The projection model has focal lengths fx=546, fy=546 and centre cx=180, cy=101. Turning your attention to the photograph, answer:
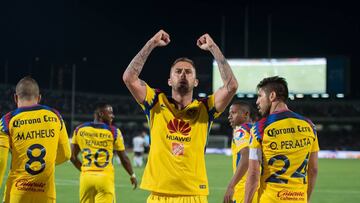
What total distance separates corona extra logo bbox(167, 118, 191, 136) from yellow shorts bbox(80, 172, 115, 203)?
465 cm

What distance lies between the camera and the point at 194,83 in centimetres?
536

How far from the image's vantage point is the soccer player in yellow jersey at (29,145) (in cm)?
632

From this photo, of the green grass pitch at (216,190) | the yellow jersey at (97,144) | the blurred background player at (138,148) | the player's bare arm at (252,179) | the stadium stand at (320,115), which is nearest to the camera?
the player's bare arm at (252,179)

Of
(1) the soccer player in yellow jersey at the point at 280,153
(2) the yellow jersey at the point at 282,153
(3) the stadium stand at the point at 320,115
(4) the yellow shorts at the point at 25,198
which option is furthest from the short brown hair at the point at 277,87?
(3) the stadium stand at the point at 320,115

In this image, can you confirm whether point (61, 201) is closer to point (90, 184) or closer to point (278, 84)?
point (90, 184)

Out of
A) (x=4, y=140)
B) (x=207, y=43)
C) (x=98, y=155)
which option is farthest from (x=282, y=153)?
(x=98, y=155)

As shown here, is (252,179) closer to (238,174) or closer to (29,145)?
(238,174)

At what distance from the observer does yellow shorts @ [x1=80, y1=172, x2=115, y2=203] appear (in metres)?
9.51

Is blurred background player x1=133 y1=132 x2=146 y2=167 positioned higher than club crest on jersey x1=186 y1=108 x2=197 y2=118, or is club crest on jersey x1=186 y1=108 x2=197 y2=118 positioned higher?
club crest on jersey x1=186 y1=108 x2=197 y2=118

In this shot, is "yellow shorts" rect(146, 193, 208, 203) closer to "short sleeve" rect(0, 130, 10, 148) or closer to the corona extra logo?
the corona extra logo

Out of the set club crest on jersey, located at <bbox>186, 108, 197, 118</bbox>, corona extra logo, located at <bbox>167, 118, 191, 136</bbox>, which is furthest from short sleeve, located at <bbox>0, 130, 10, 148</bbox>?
club crest on jersey, located at <bbox>186, 108, 197, 118</bbox>

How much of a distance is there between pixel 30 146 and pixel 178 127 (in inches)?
83.0

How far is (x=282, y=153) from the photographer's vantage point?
231 inches

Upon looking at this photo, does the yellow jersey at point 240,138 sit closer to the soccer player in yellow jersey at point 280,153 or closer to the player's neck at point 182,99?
the soccer player in yellow jersey at point 280,153
